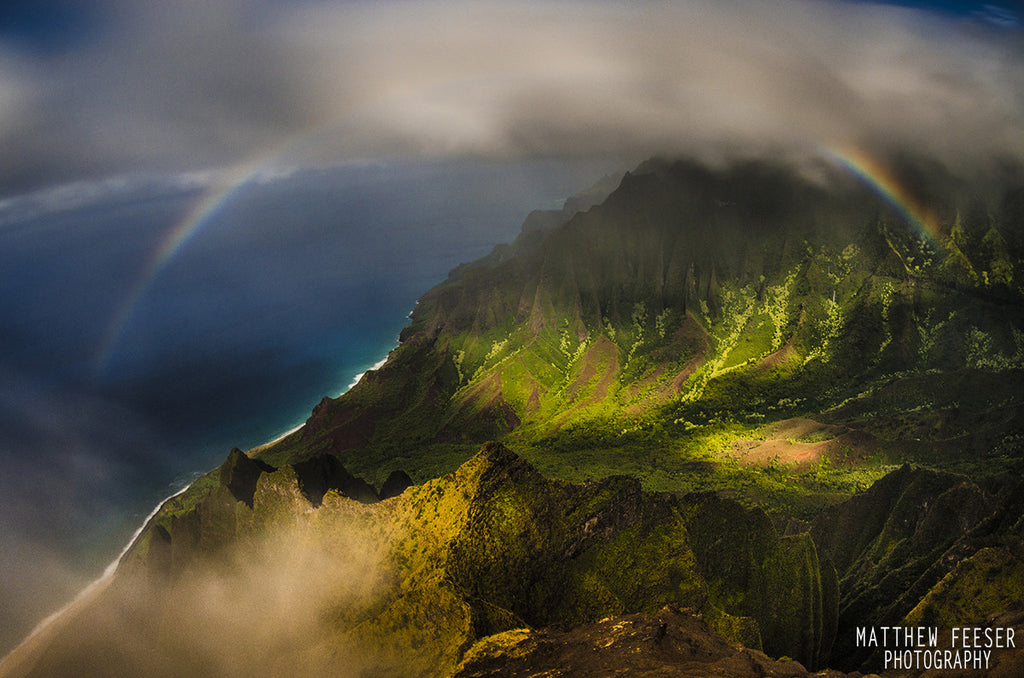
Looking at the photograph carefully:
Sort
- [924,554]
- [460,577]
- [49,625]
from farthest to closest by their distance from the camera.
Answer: [49,625] → [924,554] → [460,577]

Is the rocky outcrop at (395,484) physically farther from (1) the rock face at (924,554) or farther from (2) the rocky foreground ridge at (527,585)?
(1) the rock face at (924,554)

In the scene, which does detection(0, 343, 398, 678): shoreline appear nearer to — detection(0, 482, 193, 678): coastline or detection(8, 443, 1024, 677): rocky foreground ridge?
detection(0, 482, 193, 678): coastline

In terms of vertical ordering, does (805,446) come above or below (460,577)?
below

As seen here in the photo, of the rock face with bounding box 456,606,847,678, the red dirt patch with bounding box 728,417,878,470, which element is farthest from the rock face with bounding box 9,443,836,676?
the red dirt patch with bounding box 728,417,878,470

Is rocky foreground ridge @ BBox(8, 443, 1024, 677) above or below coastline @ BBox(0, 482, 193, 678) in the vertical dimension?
above

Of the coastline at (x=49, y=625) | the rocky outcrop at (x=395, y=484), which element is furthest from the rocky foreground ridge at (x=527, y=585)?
the rocky outcrop at (x=395, y=484)

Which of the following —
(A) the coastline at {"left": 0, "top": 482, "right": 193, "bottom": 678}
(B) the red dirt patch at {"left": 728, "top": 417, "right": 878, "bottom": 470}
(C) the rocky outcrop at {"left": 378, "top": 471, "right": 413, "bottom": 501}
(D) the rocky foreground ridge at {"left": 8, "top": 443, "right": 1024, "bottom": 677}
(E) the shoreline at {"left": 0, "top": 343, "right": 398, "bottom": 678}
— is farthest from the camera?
(B) the red dirt patch at {"left": 728, "top": 417, "right": 878, "bottom": 470}

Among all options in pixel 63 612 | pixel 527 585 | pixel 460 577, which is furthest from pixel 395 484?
pixel 63 612

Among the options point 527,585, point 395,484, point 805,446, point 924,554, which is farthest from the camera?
point 805,446

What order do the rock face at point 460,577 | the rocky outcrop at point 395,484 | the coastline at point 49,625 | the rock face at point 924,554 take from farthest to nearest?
1. the rocky outcrop at point 395,484
2. the coastline at point 49,625
3. the rock face at point 924,554
4. the rock face at point 460,577

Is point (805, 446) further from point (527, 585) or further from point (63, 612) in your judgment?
point (63, 612)

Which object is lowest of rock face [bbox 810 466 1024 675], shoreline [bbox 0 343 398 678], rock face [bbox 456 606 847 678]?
shoreline [bbox 0 343 398 678]
